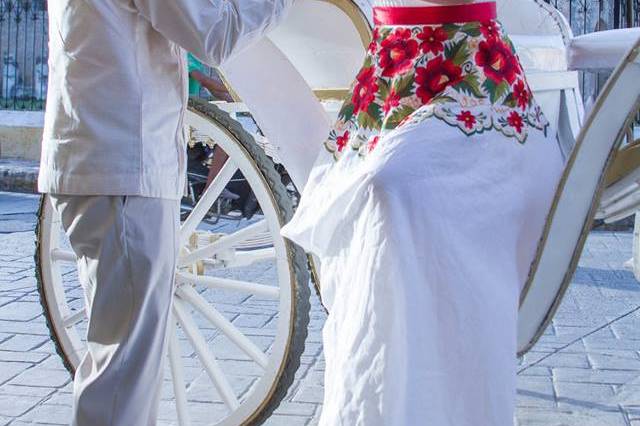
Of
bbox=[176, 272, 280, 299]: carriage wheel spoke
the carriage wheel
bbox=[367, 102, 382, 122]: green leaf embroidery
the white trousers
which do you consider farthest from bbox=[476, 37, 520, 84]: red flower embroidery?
bbox=[176, 272, 280, 299]: carriage wheel spoke

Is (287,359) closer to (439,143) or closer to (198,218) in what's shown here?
(198,218)

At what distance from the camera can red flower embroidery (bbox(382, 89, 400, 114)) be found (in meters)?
2.27

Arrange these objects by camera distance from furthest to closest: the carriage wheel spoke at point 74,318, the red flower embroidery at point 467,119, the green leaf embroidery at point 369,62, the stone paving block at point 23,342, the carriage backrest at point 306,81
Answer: the stone paving block at point 23,342 < the carriage wheel spoke at point 74,318 < the carriage backrest at point 306,81 < the green leaf embroidery at point 369,62 < the red flower embroidery at point 467,119

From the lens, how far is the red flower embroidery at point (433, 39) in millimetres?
2260

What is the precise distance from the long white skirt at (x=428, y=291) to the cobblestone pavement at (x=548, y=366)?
1.42 metres

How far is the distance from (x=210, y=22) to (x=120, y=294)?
612mm

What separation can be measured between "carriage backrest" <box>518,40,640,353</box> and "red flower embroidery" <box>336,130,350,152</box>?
1.53ft

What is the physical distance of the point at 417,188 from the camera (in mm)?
2078

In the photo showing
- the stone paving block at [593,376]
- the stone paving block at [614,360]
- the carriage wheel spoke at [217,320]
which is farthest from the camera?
the stone paving block at [614,360]

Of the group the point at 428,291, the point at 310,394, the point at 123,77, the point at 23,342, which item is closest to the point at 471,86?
the point at 428,291

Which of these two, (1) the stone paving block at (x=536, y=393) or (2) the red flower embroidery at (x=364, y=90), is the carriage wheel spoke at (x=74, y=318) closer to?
(2) the red flower embroidery at (x=364, y=90)

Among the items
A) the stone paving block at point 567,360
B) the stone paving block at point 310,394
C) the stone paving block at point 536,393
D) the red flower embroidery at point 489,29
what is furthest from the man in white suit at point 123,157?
the stone paving block at point 567,360

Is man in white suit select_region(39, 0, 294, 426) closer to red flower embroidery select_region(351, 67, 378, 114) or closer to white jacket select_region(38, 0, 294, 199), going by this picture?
white jacket select_region(38, 0, 294, 199)

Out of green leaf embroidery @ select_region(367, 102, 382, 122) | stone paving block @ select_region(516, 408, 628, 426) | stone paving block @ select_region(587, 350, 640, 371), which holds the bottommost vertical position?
stone paving block @ select_region(516, 408, 628, 426)
